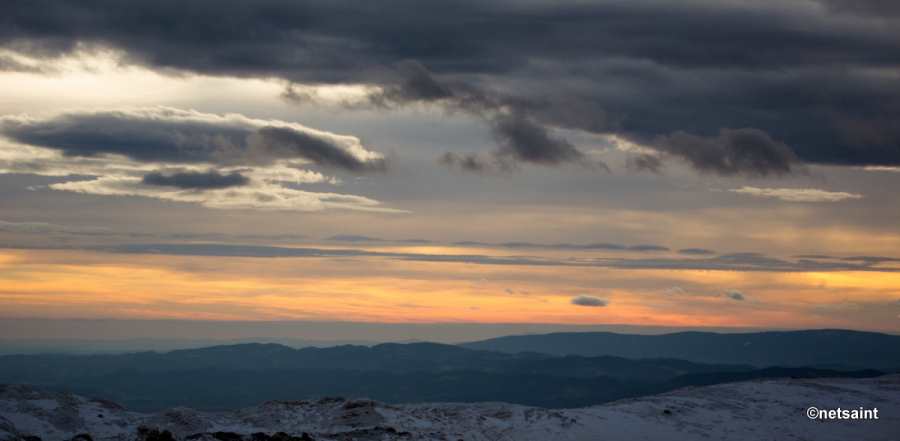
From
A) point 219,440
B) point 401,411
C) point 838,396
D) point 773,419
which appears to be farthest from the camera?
point 838,396

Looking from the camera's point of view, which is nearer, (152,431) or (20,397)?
(152,431)

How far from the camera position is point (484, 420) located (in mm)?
93875

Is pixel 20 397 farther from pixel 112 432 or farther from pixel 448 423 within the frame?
pixel 448 423

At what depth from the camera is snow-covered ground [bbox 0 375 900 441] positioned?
83438 millimetres

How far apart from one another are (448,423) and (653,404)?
85.4 ft

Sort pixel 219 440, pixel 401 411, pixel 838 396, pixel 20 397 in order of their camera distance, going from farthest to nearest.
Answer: pixel 838 396
pixel 401 411
pixel 20 397
pixel 219 440

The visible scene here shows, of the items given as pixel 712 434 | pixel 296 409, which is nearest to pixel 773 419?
pixel 712 434

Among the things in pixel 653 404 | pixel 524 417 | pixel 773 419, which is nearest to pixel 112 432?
pixel 524 417

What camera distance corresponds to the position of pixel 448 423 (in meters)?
91.4

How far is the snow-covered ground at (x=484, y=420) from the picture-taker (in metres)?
83.4

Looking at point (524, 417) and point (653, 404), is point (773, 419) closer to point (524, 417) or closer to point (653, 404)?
point (653, 404)

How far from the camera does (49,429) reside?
262 ft

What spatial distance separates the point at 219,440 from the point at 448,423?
23140 mm

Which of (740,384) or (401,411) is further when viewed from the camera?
(740,384)
